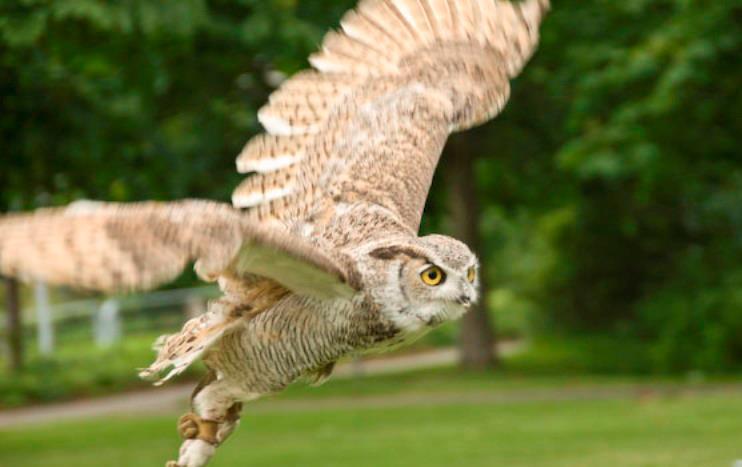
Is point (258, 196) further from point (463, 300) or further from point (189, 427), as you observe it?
point (463, 300)

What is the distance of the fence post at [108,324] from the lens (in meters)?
23.8

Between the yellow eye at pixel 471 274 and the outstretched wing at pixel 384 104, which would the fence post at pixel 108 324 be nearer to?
the outstretched wing at pixel 384 104

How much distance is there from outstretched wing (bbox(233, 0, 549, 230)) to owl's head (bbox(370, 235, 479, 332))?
0.97 meters

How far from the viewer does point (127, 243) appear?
15.0ft

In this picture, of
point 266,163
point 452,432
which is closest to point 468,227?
point 452,432

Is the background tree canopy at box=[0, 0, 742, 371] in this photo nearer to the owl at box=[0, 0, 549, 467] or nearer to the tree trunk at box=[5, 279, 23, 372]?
the tree trunk at box=[5, 279, 23, 372]

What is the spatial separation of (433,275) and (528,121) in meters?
13.5

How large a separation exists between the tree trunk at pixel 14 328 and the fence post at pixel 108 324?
133 inches

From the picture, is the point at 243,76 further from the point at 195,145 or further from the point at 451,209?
the point at 451,209

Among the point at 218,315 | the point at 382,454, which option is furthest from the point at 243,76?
the point at 218,315

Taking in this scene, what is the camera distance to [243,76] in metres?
17.7

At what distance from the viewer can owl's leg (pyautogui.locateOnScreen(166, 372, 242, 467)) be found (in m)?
5.87

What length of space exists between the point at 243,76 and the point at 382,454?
6439mm

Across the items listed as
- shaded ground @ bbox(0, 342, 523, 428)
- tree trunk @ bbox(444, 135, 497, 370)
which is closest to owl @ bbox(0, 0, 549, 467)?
shaded ground @ bbox(0, 342, 523, 428)
